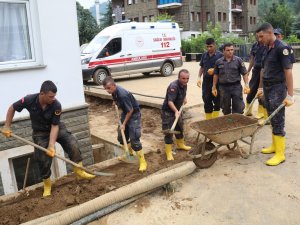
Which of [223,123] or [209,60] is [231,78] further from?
[223,123]

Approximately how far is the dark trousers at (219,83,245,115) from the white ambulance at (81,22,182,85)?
29.2 ft

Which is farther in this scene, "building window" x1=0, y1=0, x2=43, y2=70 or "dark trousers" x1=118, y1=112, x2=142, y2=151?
"building window" x1=0, y1=0, x2=43, y2=70

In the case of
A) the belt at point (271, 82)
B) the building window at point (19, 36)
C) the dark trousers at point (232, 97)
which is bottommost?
the dark trousers at point (232, 97)

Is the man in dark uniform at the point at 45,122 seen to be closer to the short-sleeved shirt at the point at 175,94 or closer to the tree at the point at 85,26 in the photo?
the short-sleeved shirt at the point at 175,94

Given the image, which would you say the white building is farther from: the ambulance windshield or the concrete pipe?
the ambulance windshield

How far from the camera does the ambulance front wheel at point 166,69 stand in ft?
55.5

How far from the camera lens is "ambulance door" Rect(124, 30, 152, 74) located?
15.2 meters

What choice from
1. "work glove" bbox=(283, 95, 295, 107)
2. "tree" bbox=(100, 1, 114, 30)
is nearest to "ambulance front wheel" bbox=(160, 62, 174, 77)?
"work glove" bbox=(283, 95, 295, 107)

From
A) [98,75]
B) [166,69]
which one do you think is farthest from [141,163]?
[166,69]

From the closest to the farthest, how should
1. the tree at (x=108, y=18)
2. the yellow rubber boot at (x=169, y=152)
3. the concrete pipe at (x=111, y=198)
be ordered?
the concrete pipe at (x=111, y=198)
the yellow rubber boot at (x=169, y=152)
the tree at (x=108, y=18)

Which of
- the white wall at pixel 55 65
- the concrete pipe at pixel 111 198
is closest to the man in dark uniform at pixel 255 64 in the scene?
the concrete pipe at pixel 111 198

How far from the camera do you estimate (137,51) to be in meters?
15.4

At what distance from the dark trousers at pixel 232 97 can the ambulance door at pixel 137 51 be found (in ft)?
30.8

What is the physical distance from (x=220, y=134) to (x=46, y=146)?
242 centimetres
